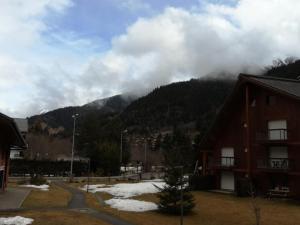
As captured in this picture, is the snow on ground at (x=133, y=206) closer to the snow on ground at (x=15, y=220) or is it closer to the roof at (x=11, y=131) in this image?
the snow on ground at (x=15, y=220)

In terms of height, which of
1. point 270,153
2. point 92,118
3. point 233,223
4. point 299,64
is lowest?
point 233,223

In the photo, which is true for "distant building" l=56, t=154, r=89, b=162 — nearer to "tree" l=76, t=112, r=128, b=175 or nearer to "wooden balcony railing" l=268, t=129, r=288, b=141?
"tree" l=76, t=112, r=128, b=175

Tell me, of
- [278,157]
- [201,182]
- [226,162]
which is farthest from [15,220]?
[226,162]

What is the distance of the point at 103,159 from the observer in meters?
78.2

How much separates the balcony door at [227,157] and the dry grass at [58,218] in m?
21.8

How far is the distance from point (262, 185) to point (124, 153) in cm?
5732

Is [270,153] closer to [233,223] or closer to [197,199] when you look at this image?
[197,199]

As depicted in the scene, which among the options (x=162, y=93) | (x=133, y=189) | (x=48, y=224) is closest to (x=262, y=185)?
(x=133, y=189)

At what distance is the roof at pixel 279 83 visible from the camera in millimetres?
36844

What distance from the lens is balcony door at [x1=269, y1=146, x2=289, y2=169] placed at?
121 ft

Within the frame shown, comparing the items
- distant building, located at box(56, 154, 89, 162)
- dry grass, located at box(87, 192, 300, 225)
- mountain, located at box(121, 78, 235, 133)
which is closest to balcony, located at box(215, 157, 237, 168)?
dry grass, located at box(87, 192, 300, 225)

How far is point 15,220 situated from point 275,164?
79.3 feet

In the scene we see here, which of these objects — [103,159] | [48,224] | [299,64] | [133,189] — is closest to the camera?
[48,224]

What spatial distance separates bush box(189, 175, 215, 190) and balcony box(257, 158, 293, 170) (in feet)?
23.5
